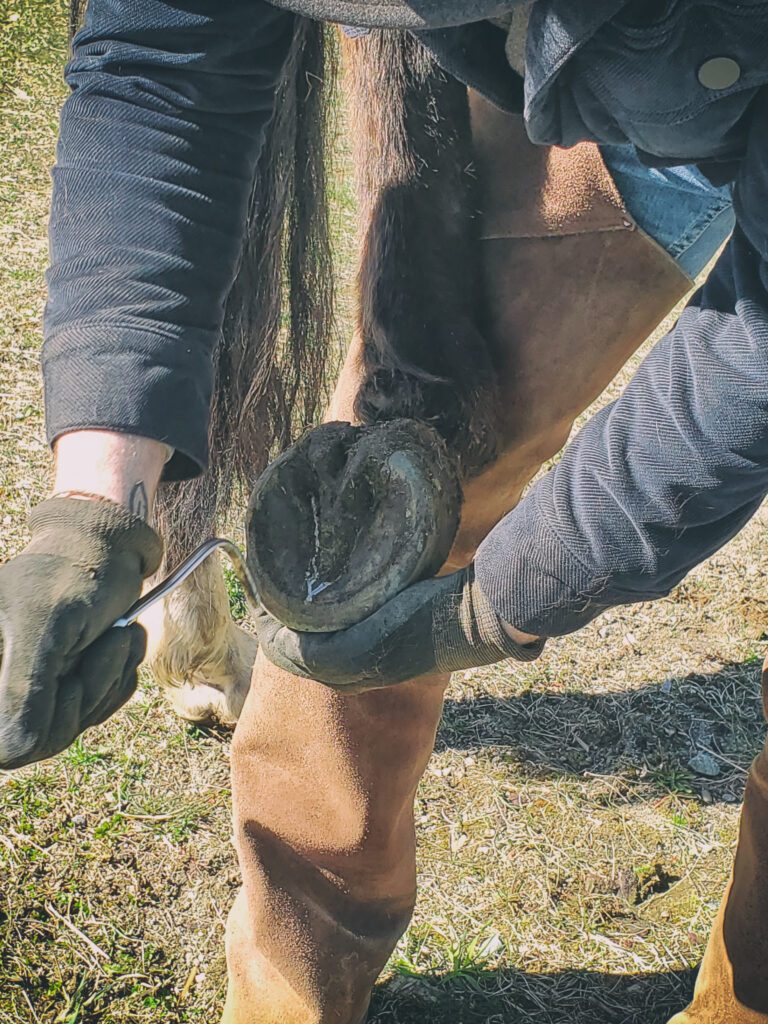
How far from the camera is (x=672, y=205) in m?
1.15

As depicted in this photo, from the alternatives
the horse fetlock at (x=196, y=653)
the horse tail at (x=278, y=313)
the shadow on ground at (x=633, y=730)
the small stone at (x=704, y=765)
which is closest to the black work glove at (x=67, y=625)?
the horse tail at (x=278, y=313)

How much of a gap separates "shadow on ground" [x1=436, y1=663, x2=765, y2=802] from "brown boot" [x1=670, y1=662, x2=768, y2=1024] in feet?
1.49

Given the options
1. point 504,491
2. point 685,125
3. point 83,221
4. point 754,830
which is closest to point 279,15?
point 83,221

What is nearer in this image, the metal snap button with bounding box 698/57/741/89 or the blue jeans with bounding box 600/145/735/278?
the metal snap button with bounding box 698/57/741/89

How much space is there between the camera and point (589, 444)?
984 mm

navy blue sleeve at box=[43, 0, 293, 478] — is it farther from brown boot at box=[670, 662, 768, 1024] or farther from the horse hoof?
brown boot at box=[670, 662, 768, 1024]

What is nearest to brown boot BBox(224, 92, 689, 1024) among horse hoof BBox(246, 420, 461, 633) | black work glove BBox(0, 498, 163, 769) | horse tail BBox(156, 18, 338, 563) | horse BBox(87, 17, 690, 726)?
horse BBox(87, 17, 690, 726)

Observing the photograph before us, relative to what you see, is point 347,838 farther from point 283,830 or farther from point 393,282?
point 393,282

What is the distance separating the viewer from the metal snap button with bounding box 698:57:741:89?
773 mm

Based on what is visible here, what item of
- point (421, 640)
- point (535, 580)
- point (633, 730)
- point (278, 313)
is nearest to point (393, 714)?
point (421, 640)

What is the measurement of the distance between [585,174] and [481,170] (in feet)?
0.44

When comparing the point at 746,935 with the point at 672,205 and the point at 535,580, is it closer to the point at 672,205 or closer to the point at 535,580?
the point at 535,580

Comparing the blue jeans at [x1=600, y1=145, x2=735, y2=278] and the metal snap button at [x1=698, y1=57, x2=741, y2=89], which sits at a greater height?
the metal snap button at [x1=698, y1=57, x2=741, y2=89]

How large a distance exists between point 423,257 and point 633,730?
103 cm
